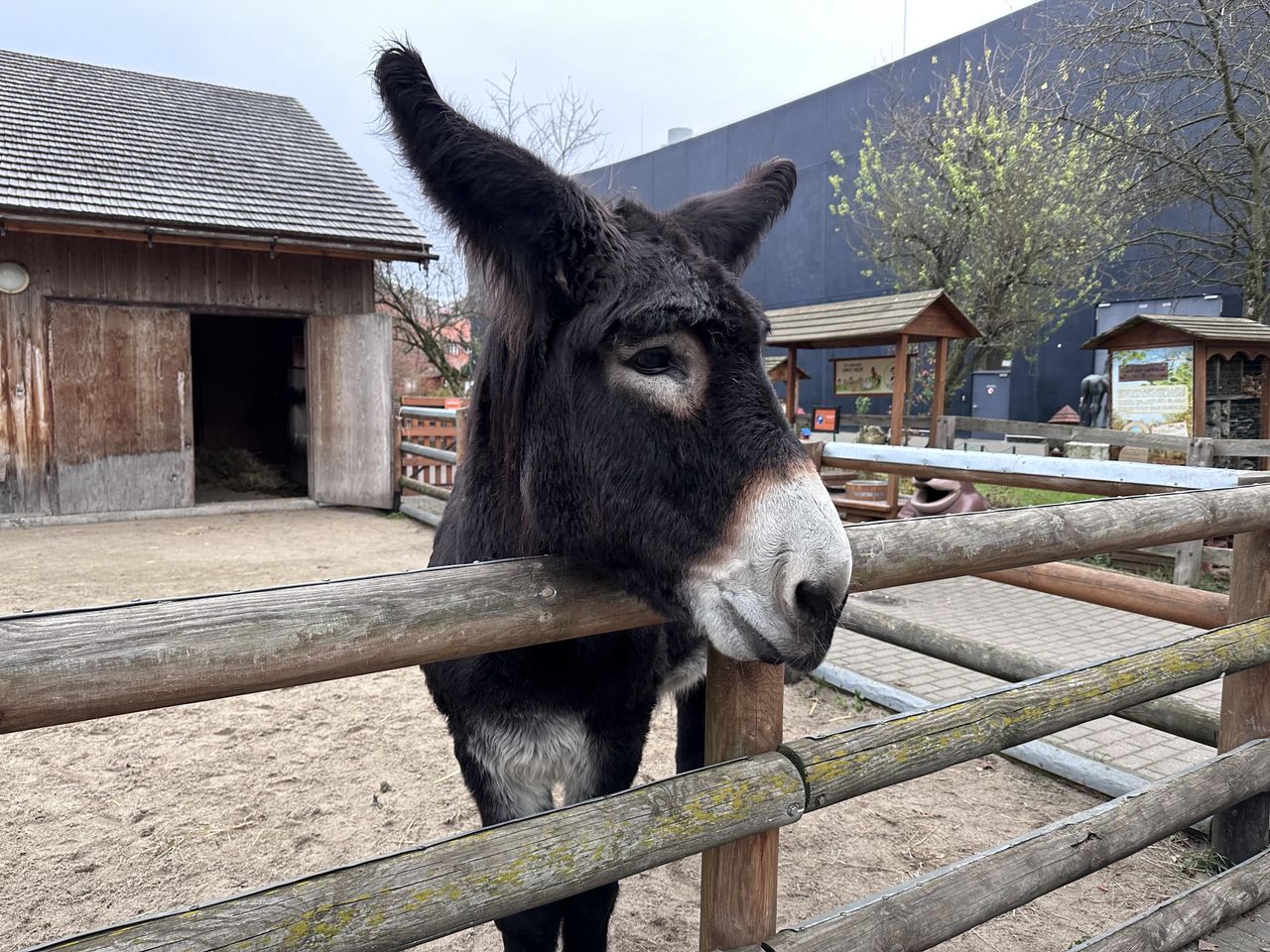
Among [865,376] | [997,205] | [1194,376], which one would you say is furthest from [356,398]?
[997,205]

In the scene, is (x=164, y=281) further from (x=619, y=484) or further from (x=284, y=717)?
(x=619, y=484)

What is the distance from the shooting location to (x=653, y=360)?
4.65 ft

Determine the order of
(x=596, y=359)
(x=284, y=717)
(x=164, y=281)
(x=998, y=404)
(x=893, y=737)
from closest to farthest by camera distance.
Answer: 1. (x=596, y=359)
2. (x=893, y=737)
3. (x=284, y=717)
4. (x=164, y=281)
5. (x=998, y=404)

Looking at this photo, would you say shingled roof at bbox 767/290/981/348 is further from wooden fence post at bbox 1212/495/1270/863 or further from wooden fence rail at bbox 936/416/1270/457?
wooden fence post at bbox 1212/495/1270/863

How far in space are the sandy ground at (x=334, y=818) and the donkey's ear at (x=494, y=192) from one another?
2.31m

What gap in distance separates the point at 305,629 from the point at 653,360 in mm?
761

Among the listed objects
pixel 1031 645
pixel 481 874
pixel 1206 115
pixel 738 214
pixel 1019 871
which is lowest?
pixel 1031 645

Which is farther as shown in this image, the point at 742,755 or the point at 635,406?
the point at 742,755

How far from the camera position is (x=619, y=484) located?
1414 millimetres

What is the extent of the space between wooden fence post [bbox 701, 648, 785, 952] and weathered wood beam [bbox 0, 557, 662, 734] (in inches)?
13.9

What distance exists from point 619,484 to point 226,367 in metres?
14.9

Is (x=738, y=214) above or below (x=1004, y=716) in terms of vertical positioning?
above

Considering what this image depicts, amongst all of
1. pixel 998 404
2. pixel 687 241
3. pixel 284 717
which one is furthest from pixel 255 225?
pixel 998 404

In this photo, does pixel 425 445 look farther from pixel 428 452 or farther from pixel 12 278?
pixel 12 278
